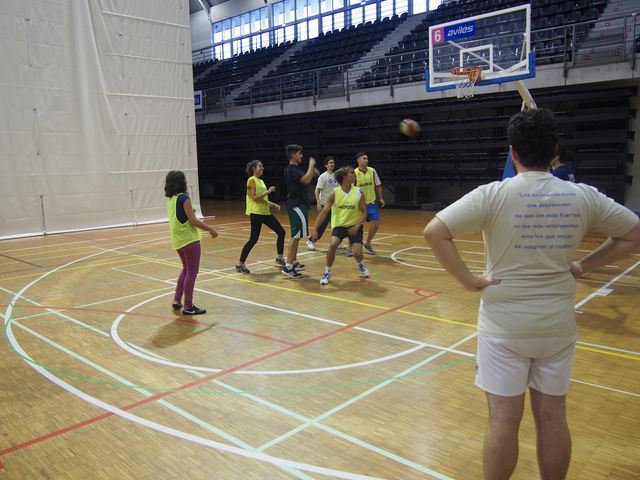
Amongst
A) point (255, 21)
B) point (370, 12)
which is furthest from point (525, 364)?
point (255, 21)

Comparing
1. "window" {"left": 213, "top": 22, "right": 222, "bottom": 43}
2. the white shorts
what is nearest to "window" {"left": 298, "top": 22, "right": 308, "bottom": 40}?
"window" {"left": 213, "top": 22, "right": 222, "bottom": 43}

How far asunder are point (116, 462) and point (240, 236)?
9431 millimetres

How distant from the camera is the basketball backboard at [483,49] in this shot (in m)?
9.15

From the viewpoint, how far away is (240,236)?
39.8ft

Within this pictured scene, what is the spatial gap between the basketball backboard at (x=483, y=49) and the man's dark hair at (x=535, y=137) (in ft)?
24.2

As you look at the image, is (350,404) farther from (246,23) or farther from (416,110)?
(246,23)

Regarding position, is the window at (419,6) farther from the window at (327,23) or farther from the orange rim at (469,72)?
the orange rim at (469,72)

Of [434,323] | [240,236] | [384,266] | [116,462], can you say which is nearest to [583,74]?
[384,266]

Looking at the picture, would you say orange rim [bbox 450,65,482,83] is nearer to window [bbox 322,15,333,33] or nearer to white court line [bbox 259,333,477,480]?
white court line [bbox 259,333,477,480]

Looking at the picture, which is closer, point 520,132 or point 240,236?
point 520,132

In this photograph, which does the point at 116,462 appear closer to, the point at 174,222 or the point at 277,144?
the point at 174,222

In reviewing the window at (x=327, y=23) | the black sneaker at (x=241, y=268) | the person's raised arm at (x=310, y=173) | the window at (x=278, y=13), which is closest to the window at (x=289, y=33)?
the window at (x=278, y=13)

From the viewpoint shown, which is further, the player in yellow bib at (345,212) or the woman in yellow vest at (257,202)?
the woman in yellow vest at (257,202)

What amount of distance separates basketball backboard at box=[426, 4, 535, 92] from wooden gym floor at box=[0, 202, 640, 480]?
4263 millimetres
